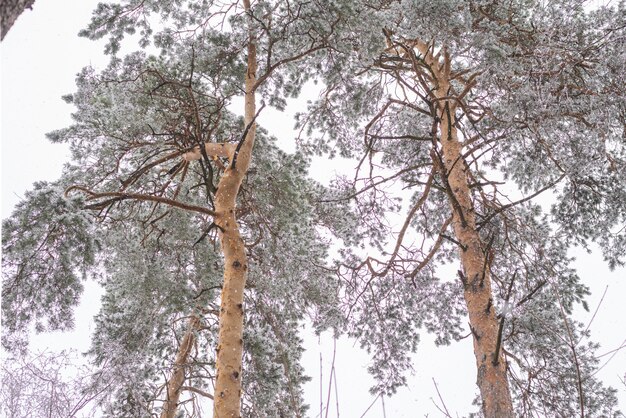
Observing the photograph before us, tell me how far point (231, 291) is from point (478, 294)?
Answer: 2.63 m

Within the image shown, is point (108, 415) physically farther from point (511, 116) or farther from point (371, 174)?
point (511, 116)

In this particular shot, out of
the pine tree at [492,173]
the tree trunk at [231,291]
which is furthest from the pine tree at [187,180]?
the pine tree at [492,173]

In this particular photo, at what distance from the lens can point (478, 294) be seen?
519cm

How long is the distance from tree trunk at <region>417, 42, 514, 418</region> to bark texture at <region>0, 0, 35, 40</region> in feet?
9.70

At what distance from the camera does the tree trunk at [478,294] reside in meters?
4.54

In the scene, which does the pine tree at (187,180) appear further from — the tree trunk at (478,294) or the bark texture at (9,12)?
the bark texture at (9,12)

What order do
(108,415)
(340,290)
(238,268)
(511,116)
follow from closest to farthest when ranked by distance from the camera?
(238,268) < (511,116) < (108,415) < (340,290)

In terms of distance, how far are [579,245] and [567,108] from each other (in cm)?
333

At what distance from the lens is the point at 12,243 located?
3.83 metres

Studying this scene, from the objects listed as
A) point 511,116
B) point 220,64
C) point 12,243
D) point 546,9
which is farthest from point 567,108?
point 12,243

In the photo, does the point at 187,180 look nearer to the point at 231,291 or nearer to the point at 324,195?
the point at 324,195

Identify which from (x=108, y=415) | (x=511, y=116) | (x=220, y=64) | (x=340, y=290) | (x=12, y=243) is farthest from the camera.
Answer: (x=340, y=290)

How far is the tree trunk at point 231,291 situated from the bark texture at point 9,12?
2452 millimetres

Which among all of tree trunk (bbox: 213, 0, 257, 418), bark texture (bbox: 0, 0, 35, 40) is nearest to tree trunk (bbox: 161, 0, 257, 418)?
tree trunk (bbox: 213, 0, 257, 418)
